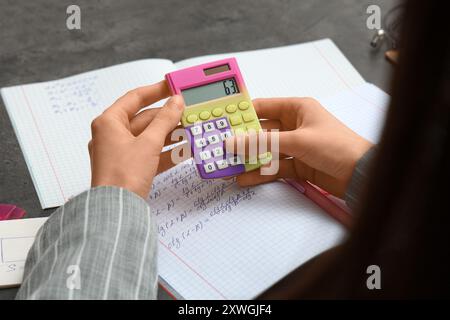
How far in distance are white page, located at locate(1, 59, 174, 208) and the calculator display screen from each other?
0.50 ft

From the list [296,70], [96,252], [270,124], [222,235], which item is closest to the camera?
[96,252]

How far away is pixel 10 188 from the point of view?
0.74m

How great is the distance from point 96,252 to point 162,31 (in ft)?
1.64

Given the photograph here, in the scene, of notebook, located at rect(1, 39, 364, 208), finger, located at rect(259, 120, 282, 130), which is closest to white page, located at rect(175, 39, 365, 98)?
notebook, located at rect(1, 39, 364, 208)

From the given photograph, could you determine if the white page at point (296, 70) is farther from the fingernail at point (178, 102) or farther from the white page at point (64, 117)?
the fingernail at point (178, 102)

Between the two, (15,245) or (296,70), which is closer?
(15,245)

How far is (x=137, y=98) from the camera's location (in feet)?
2.33

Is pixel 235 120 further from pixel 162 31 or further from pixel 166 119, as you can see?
pixel 162 31

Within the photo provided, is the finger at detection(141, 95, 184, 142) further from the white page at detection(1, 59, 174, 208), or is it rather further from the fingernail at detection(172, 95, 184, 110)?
the white page at detection(1, 59, 174, 208)

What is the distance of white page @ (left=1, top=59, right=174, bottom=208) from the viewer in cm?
75

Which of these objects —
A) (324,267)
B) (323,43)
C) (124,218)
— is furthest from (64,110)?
(324,267)

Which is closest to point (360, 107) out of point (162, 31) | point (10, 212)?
point (162, 31)

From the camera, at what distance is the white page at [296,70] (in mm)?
891
